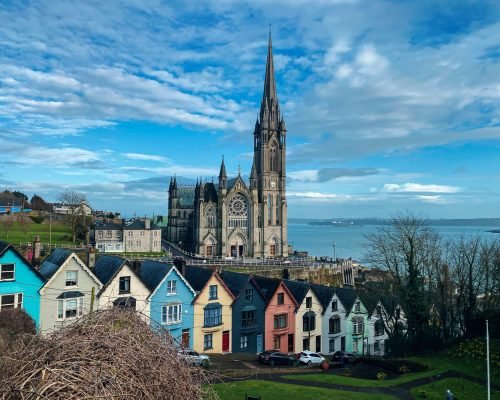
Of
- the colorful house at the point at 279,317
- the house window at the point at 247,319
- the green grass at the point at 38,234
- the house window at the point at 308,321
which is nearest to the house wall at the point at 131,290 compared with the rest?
the house window at the point at 247,319

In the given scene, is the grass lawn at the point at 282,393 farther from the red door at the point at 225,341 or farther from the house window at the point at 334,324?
the house window at the point at 334,324

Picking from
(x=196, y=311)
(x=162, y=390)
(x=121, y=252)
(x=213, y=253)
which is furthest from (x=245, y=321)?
(x=213, y=253)

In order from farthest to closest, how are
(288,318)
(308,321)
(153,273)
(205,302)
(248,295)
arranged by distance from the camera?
(308,321), (288,318), (248,295), (205,302), (153,273)

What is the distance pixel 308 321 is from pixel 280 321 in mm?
3002

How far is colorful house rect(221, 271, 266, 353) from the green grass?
1730 inches

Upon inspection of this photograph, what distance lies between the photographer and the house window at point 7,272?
3011 centimetres

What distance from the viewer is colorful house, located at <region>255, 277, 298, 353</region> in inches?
1550

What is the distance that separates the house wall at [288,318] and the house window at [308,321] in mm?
1221

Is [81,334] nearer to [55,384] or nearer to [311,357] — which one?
[55,384]

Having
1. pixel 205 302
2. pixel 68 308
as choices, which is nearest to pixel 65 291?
pixel 68 308

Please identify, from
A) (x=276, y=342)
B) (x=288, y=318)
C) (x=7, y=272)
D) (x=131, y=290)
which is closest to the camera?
(x=7, y=272)

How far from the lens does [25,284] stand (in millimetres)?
30734

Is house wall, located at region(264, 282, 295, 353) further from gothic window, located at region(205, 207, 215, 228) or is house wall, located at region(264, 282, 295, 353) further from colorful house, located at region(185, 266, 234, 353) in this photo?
gothic window, located at region(205, 207, 215, 228)

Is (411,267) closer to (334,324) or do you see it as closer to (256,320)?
(334,324)
